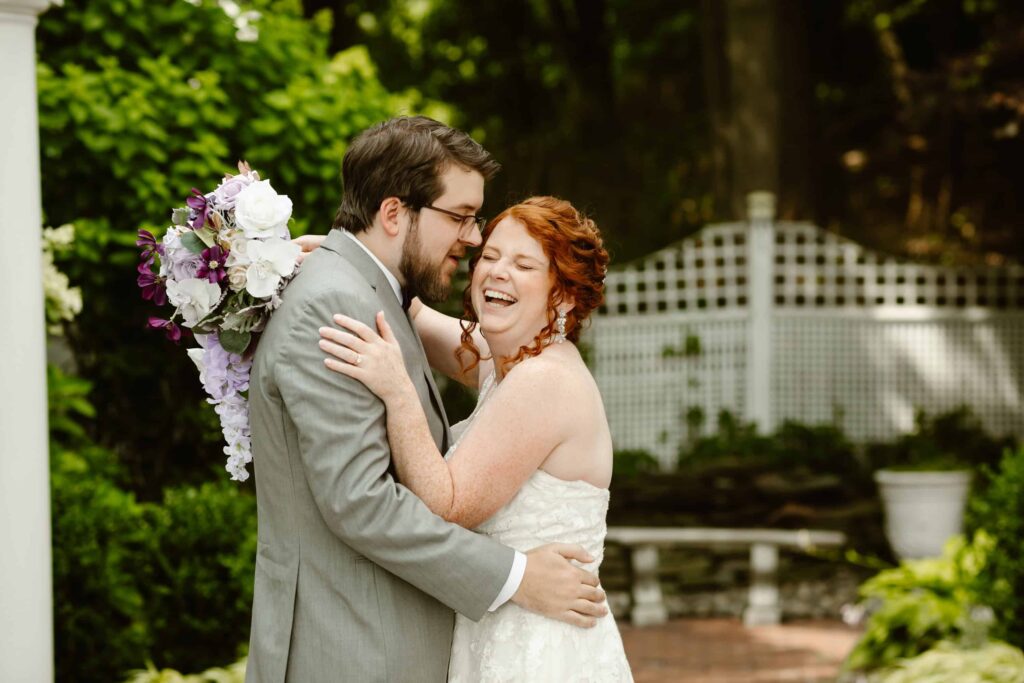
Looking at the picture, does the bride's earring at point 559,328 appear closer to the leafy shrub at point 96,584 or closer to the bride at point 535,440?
the bride at point 535,440

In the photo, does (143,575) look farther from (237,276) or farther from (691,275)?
(691,275)

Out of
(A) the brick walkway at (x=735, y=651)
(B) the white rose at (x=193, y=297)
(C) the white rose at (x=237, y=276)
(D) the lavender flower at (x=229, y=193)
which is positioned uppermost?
(D) the lavender flower at (x=229, y=193)

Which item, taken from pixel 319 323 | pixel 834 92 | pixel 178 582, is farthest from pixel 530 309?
pixel 834 92

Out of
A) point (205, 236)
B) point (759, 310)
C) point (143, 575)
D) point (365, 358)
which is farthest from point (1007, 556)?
A: point (759, 310)

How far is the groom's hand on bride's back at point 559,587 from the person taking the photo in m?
2.82

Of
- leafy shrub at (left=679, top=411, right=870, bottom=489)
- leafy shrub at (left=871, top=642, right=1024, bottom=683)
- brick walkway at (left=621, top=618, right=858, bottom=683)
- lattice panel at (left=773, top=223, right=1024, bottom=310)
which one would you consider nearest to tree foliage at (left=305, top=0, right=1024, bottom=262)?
lattice panel at (left=773, top=223, right=1024, bottom=310)

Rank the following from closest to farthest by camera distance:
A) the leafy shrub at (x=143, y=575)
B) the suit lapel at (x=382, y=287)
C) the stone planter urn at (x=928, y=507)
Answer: the suit lapel at (x=382, y=287)
the leafy shrub at (x=143, y=575)
the stone planter urn at (x=928, y=507)

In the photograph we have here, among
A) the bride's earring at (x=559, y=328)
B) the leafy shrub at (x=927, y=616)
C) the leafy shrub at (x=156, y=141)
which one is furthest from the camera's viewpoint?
the leafy shrub at (x=927, y=616)

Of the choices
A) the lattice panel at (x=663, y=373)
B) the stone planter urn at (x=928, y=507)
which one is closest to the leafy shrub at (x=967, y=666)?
the stone planter urn at (x=928, y=507)

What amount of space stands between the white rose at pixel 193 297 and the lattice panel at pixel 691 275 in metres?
7.66

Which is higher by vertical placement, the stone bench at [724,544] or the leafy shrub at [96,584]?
the leafy shrub at [96,584]

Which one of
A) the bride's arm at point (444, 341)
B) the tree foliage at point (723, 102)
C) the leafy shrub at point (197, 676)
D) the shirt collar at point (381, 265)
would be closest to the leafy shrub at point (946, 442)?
the tree foliage at point (723, 102)

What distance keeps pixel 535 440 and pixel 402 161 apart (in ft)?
2.26

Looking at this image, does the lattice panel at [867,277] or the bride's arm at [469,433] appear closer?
the bride's arm at [469,433]
